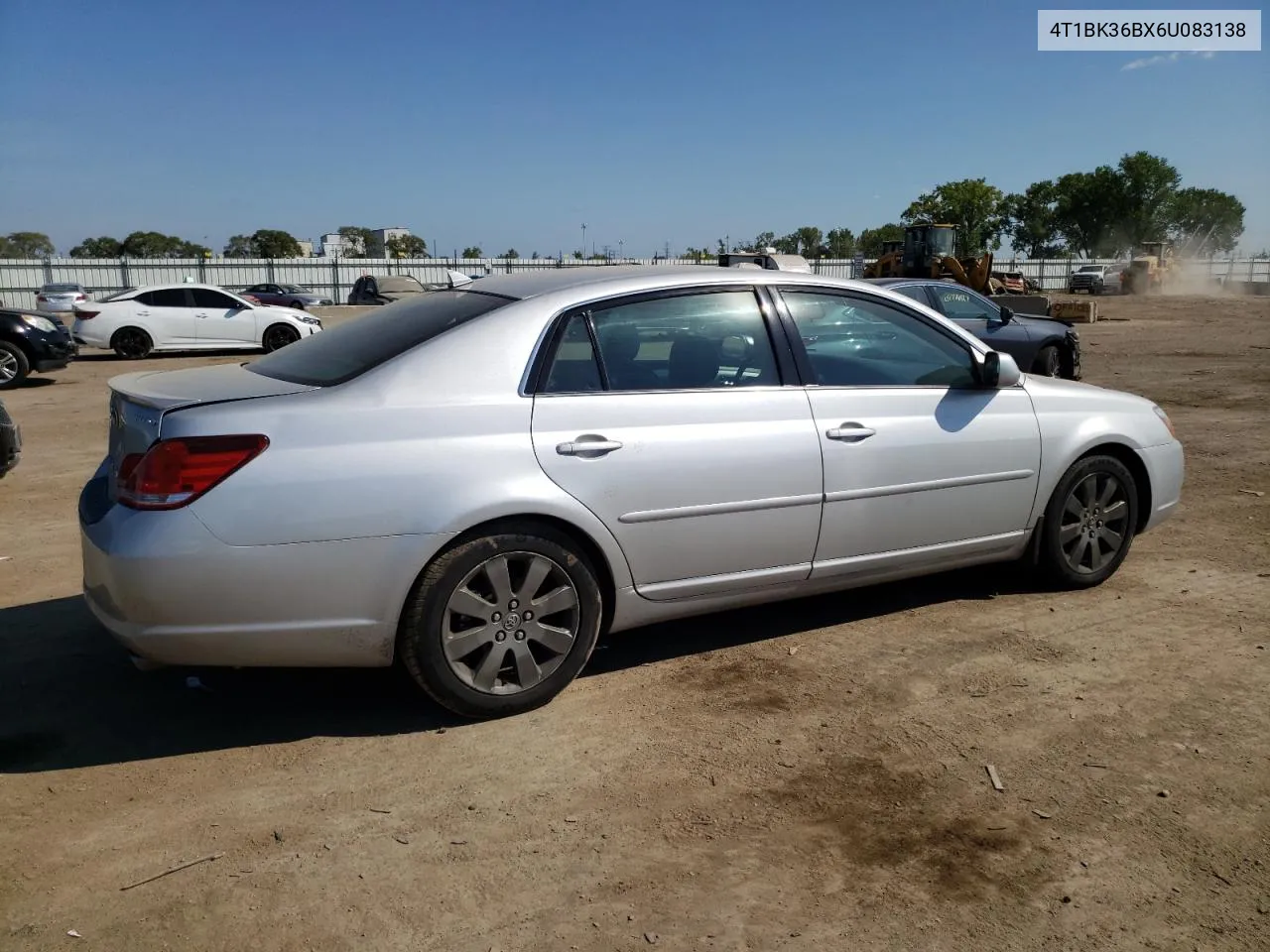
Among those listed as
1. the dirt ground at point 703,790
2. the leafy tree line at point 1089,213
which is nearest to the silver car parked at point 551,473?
the dirt ground at point 703,790

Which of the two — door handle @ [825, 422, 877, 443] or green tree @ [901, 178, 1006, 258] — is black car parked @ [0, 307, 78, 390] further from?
green tree @ [901, 178, 1006, 258]

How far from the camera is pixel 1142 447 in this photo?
17.1 feet

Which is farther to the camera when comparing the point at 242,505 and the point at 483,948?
the point at 242,505

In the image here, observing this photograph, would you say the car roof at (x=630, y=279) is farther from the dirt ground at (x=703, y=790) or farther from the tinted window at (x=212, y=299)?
the tinted window at (x=212, y=299)

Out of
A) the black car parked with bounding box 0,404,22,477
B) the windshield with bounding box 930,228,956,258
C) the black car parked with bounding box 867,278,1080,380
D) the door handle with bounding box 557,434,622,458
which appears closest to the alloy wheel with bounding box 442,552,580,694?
the door handle with bounding box 557,434,622,458

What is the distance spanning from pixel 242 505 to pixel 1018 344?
11599 millimetres

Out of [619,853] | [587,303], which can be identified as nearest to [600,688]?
[619,853]

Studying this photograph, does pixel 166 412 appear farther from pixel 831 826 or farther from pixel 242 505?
pixel 831 826

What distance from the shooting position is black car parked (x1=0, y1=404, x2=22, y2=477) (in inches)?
283

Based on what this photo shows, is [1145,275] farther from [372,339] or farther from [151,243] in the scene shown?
[151,243]

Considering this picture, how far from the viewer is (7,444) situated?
7.24 meters

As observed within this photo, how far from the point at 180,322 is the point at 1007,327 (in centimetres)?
1510

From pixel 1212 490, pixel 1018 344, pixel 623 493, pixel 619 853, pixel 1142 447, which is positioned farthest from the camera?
pixel 1018 344

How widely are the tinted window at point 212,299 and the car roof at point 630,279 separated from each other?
690 inches
